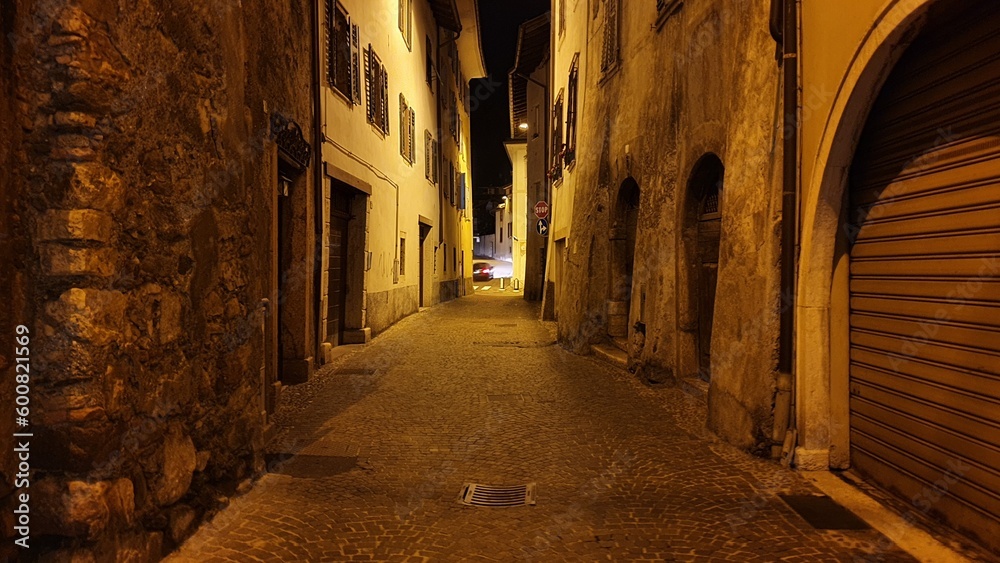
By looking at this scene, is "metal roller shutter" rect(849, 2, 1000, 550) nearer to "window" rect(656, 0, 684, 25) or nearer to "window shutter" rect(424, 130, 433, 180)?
"window" rect(656, 0, 684, 25)

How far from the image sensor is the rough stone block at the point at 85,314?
2566mm

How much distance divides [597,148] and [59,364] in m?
9.55

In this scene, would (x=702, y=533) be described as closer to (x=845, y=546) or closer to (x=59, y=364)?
(x=845, y=546)

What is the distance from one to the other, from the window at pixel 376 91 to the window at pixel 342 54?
0.83 metres

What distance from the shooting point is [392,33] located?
46.0ft

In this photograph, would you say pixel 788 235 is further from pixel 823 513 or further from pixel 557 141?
pixel 557 141

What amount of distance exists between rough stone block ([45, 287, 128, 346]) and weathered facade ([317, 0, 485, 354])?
5961mm

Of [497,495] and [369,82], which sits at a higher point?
[369,82]

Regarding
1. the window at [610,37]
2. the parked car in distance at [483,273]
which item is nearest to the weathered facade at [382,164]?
the window at [610,37]

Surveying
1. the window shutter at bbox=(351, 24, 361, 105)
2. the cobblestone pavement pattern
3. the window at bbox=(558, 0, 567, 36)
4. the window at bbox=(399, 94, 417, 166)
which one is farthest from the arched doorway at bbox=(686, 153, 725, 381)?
the window at bbox=(558, 0, 567, 36)

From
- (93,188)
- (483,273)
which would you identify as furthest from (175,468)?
(483,273)

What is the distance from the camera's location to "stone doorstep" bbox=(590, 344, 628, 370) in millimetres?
8943

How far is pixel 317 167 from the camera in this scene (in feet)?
27.8

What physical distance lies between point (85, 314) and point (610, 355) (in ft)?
25.2
